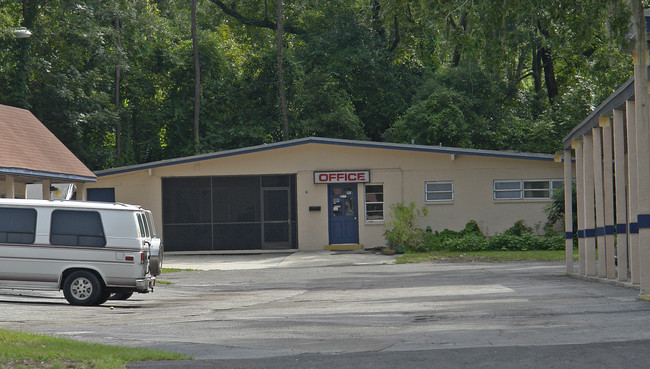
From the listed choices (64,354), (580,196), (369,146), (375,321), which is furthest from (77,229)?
(369,146)

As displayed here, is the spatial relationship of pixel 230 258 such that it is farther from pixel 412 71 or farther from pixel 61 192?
pixel 412 71

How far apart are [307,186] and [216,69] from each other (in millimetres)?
17307

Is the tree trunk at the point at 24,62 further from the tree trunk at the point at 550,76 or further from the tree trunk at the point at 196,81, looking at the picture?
the tree trunk at the point at 550,76

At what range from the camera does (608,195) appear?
712 inches

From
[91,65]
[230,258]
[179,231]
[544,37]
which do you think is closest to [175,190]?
[179,231]

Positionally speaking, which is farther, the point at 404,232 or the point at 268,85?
the point at 268,85

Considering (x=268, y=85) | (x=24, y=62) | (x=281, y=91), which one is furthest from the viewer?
(x=268, y=85)

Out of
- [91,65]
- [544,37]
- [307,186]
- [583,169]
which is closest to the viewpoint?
[583,169]

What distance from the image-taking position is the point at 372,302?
52.0 ft

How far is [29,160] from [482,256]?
14245 millimetres

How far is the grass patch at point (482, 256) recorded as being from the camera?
27.4m

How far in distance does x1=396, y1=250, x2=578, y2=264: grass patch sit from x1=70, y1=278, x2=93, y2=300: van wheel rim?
13165mm

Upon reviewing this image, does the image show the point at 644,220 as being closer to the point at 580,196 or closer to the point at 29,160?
the point at 580,196

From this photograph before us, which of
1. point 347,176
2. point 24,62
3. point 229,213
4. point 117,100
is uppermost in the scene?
point 24,62
